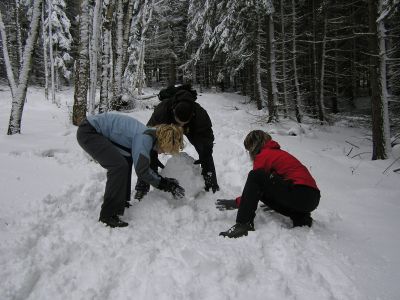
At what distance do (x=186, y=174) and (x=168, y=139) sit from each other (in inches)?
51.3

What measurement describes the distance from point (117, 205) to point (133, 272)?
1.01m

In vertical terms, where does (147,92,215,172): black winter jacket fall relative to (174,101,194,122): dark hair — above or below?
below

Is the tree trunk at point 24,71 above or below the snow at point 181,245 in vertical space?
above

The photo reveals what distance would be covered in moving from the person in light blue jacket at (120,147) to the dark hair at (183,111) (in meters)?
0.49

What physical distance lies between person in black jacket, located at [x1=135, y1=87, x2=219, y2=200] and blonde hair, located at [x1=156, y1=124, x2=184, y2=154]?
2.03 feet

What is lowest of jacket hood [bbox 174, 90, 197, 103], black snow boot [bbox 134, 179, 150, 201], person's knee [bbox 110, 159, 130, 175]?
black snow boot [bbox 134, 179, 150, 201]

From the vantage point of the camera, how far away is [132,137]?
3.80m

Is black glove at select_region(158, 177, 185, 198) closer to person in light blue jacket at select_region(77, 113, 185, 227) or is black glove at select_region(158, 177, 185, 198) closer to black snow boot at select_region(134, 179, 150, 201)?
person in light blue jacket at select_region(77, 113, 185, 227)

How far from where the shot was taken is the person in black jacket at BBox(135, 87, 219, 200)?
14.3 feet

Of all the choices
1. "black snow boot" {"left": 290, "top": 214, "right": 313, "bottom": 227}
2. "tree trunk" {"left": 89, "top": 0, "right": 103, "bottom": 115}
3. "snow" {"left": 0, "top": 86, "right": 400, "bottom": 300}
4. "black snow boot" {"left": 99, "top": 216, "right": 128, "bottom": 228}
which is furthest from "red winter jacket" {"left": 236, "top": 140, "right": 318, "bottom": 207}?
"tree trunk" {"left": 89, "top": 0, "right": 103, "bottom": 115}

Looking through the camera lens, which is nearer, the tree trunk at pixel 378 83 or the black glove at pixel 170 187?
the black glove at pixel 170 187

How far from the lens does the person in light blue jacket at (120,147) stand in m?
3.66

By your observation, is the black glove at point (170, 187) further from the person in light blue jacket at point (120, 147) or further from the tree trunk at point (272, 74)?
the tree trunk at point (272, 74)

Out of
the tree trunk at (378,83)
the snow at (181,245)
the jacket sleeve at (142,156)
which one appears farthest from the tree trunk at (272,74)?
the jacket sleeve at (142,156)
